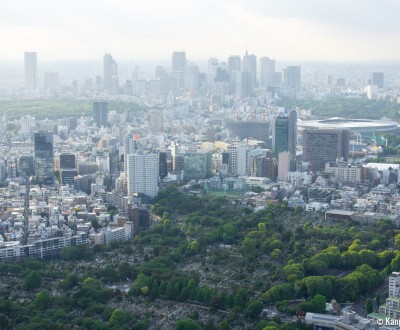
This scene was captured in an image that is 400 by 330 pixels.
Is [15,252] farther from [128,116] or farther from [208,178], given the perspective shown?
[128,116]

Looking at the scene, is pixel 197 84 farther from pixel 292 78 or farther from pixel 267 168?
pixel 267 168

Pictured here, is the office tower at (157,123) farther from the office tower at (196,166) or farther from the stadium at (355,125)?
the office tower at (196,166)

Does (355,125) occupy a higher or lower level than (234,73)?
lower

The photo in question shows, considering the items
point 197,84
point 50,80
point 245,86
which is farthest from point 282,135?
point 50,80

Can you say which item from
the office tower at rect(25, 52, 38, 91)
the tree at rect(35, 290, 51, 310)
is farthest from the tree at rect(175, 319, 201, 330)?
the office tower at rect(25, 52, 38, 91)

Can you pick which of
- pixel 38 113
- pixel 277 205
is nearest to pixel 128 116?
pixel 38 113

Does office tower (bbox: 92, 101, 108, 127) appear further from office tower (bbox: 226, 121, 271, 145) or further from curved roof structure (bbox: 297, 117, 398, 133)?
curved roof structure (bbox: 297, 117, 398, 133)
